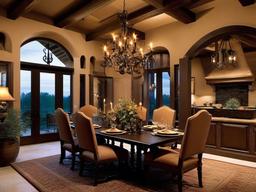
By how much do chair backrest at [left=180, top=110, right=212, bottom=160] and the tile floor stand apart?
74.3 inches

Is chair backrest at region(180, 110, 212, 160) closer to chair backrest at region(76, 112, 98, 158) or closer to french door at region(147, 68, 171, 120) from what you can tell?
chair backrest at region(76, 112, 98, 158)

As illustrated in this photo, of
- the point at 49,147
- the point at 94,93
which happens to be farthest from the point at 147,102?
the point at 49,147

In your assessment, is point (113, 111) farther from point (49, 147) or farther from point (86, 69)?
point (86, 69)

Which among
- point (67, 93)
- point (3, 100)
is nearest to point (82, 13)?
point (3, 100)

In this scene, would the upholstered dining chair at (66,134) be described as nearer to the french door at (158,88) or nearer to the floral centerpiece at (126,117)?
the floral centerpiece at (126,117)

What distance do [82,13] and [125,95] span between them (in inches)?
129

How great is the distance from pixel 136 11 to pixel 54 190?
14.0 feet

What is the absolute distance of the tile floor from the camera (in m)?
3.07

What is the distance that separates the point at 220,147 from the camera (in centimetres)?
479

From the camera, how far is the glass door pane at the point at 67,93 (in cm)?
662

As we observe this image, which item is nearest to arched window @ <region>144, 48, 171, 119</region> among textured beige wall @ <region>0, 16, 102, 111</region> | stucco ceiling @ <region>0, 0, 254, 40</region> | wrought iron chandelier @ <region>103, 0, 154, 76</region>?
stucco ceiling @ <region>0, 0, 254, 40</region>

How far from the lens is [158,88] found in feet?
22.8

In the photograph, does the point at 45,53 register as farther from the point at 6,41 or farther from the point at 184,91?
the point at 184,91

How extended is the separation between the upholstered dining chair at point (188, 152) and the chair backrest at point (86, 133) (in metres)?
0.79
